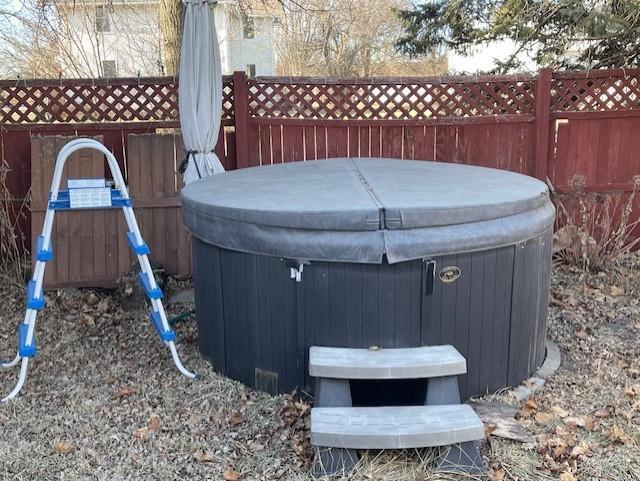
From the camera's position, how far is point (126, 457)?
8.61ft

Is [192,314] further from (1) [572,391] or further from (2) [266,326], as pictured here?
(1) [572,391]

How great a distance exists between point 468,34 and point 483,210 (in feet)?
17.1

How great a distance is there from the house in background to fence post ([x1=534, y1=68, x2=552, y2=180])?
221 inches

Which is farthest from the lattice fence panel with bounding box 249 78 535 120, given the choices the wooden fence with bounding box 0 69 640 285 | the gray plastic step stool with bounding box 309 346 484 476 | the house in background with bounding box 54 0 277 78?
the house in background with bounding box 54 0 277 78

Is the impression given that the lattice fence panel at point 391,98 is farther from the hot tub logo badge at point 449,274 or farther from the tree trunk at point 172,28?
the hot tub logo badge at point 449,274

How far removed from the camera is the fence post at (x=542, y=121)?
5.62 metres

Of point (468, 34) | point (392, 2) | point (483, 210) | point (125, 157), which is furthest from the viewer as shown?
point (392, 2)

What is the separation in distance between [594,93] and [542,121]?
0.55m

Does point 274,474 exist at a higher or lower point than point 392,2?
lower

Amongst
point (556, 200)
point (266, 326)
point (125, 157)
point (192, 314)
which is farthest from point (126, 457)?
point (556, 200)

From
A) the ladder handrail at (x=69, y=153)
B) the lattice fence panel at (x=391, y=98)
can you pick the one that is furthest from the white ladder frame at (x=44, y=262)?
the lattice fence panel at (x=391, y=98)

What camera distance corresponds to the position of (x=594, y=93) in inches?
226

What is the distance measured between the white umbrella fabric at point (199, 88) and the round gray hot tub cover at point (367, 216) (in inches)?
39.4

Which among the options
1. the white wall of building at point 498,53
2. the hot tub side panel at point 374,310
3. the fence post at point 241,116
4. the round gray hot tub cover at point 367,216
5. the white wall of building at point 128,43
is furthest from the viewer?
the white wall of building at point 128,43
